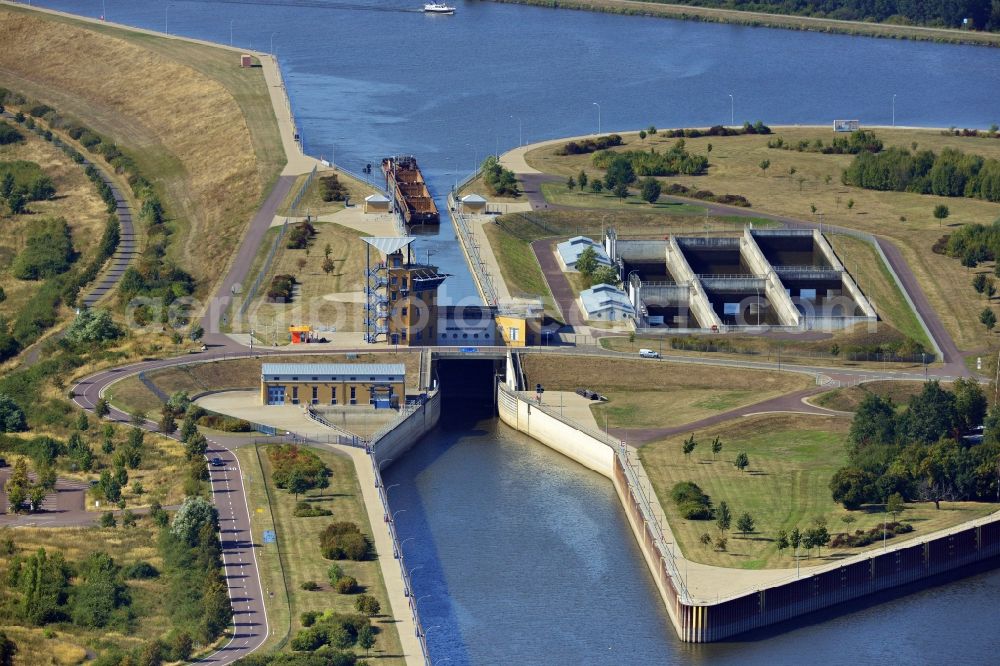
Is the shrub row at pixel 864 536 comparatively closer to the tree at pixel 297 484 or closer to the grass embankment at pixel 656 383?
the grass embankment at pixel 656 383

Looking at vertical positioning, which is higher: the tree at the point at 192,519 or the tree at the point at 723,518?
the tree at the point at 192,519

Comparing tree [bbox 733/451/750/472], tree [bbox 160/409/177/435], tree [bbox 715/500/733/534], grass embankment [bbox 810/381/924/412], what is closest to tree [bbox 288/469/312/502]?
tree [bbox 160/409/177/435]

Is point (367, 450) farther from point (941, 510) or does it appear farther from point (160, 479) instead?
point (941, 510)

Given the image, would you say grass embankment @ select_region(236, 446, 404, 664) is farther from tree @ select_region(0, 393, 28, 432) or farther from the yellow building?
tree @ select_region(0, 393, 28, 432)

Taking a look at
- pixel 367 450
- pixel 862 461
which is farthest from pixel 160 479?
pixel 862 461

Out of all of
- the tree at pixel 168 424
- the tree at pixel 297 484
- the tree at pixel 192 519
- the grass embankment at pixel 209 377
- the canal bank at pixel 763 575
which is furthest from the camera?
the grass embankment at pixel 209 377

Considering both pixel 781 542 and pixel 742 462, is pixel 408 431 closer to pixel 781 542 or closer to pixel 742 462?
pixel 742 462

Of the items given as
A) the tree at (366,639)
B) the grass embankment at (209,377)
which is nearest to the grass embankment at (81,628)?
the tree at (366,639)
